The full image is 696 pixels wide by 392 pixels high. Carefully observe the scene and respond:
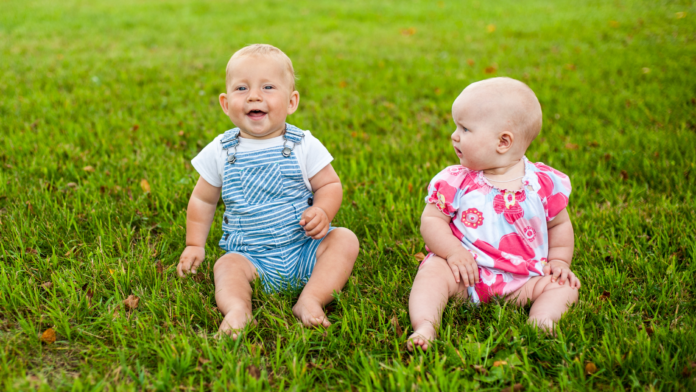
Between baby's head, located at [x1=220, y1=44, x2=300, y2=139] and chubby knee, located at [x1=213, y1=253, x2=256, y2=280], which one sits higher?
baby's head, located at [x1=220, y1=44, x2=300, y2=139]

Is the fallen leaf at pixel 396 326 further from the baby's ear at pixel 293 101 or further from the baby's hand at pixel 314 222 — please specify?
the baby's ear at pixel 293 101

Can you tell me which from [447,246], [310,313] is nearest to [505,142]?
[447,246]

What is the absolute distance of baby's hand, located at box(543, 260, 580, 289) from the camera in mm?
2461

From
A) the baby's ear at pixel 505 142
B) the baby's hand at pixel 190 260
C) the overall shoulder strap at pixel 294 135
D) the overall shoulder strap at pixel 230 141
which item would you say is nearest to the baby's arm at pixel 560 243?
the baby's ear at pixel 505 142

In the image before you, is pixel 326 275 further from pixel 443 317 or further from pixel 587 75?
pixel 587 75

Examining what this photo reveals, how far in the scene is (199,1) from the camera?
1412cm

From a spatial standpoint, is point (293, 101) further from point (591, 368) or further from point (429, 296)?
point (591, 368)

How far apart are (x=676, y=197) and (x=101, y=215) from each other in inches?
151

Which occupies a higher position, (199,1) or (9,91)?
(199,1)

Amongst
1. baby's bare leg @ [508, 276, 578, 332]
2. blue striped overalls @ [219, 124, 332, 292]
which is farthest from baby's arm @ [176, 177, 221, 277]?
baby's bare leg @ [508, 276, 578, 332]

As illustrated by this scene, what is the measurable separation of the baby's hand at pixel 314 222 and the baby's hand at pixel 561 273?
112 centimetres

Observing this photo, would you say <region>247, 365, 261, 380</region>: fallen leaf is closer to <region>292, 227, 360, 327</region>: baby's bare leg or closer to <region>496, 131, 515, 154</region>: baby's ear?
<region>292, 227, 360, 327</region>: baby's bare leg

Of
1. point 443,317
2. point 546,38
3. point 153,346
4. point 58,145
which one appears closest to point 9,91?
point 58,145

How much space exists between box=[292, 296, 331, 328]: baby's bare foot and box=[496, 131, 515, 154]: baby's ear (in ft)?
3.66
